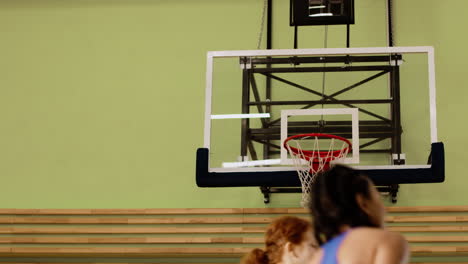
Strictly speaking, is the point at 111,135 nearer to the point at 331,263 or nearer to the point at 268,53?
the point at 268,53

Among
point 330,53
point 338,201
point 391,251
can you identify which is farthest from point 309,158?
point 391,251

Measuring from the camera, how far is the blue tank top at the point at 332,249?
6.54ft

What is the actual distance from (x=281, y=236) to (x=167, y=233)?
4152 millimetres

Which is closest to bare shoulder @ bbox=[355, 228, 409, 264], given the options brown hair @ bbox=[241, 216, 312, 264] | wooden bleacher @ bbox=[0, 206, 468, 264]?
brown hair @ bbox=[241, 216, 312, 264]

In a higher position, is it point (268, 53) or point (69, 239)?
point (268, 53)

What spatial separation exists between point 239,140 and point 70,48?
9.69 ft

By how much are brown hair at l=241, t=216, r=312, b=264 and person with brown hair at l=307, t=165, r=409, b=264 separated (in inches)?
40.3

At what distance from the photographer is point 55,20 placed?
814 cm

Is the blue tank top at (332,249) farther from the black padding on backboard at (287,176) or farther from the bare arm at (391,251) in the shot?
the black padding on backboard at (287,176)

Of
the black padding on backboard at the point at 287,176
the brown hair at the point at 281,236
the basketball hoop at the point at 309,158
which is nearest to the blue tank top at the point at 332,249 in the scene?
the brown hair at the point at 281,236

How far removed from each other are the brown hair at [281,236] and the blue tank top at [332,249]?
1132mm

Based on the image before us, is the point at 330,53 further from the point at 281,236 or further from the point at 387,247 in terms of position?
the point at 387,247

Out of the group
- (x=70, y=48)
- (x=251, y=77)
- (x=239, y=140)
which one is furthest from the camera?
(x=70, y=48)

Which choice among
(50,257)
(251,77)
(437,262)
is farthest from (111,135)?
(437,262)
